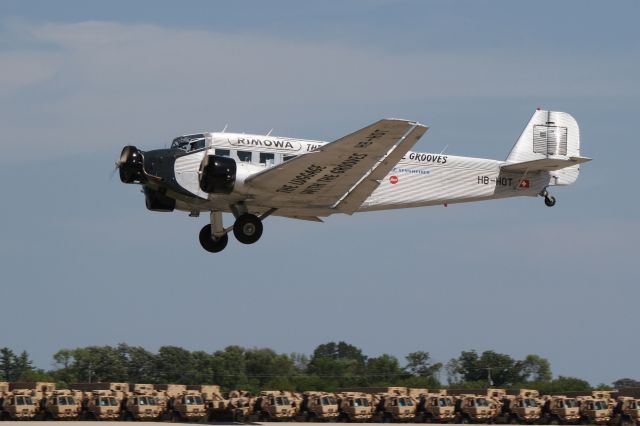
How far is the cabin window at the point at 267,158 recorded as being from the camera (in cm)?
3353

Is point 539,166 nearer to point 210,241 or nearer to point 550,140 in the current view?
point 550,140

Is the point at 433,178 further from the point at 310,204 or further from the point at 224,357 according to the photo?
the point at 224,357

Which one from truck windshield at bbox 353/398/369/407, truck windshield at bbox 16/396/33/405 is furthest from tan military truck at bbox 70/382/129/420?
truck windshield at bbox 353/398/369/407

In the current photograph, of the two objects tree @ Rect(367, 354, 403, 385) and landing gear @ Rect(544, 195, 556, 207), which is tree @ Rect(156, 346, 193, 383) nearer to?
tree @ Rect(367, 354, 403, 385)

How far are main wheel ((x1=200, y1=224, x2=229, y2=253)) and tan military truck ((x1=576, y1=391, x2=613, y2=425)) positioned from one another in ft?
67.3

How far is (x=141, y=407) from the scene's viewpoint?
149 feet

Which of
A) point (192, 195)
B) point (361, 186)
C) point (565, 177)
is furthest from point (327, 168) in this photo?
point (565, 177)

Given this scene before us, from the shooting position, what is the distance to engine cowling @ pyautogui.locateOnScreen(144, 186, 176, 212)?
33.3 meters

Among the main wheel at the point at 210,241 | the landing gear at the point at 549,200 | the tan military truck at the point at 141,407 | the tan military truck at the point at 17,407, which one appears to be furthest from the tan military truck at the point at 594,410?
the tan military truck at the point at 17,407

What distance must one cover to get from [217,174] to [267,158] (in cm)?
223

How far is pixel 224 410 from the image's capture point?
47062 millimetres

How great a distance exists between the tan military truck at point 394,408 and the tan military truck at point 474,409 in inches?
79.1

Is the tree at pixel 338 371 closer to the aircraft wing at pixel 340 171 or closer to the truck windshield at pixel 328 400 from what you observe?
the truck windshield at pixel 328 400

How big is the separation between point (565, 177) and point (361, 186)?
8422 mm
